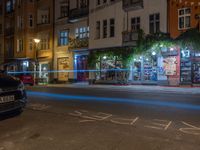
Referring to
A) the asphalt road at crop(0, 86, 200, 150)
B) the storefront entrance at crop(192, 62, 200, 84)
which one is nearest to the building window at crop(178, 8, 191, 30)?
the storefront entrance at crop(192, 62, 200, 84)

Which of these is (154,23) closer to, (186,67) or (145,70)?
(145,70)

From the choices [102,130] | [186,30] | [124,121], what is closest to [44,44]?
[186,30]

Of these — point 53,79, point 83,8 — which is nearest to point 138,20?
point 83,8

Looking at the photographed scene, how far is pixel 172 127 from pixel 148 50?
18160mm

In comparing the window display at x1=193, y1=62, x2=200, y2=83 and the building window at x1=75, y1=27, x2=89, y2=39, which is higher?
the building window at x1=75, y1=27, x2=89, y2=39

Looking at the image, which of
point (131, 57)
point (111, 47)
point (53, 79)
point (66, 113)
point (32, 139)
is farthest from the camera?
point (53, 79)

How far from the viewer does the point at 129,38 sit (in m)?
26.6

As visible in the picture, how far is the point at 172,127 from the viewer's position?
692cm

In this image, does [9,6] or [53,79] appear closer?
[53,79]

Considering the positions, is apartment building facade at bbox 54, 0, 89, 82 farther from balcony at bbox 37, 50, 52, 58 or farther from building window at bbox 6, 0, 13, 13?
building window at bbox 6, 0, 13, 13

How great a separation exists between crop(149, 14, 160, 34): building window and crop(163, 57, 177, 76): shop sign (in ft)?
9.67

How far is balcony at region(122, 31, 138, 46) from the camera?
2610 cm

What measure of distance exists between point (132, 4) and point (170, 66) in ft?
22.4

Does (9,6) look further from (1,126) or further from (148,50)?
(1,126)
